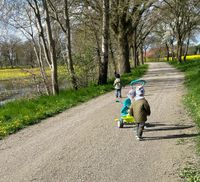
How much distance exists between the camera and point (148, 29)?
47.7 metres

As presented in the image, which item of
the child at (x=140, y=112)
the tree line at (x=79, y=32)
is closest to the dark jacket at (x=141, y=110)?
the child at (x=140, y=112)

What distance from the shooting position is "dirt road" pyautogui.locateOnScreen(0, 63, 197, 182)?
205 inches

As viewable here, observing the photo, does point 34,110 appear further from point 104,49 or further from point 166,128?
point 104,49

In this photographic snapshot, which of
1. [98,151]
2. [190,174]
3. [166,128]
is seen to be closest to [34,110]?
[166,128]

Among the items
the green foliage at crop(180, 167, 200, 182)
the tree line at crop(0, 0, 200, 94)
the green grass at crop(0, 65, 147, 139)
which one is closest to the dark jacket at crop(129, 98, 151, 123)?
the green foliage at crop(180, 167, 200, 182)

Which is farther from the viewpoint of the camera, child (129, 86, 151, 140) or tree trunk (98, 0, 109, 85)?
tree trunk (98, 0, 109, 85)

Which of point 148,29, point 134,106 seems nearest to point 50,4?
point 134,106

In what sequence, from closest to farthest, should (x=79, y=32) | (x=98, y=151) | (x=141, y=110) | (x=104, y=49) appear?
(x=98, y=151)
(x=141, y=110)
(x=104, y=49)
(x=79, y=32)

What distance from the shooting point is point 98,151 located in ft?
20.8

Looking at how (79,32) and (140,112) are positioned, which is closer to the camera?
(140,112)

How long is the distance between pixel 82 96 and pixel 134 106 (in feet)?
25.7

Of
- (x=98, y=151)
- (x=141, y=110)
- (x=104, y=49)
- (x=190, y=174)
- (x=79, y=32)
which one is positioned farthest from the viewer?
(x=79, y=32)

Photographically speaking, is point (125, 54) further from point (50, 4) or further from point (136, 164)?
point (136, 164)

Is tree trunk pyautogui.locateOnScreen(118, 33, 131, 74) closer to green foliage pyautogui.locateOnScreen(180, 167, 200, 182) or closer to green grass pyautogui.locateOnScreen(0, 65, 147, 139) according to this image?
green grass pyautogui.locateOnScreen(0, 65, 147, 139)
